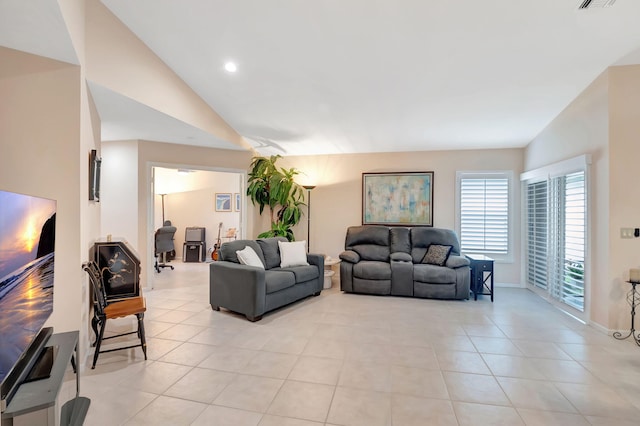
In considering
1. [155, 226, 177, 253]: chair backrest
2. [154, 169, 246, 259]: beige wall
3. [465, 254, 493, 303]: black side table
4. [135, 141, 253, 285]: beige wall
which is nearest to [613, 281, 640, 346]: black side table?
[465, 254, 493, 303]: black side table

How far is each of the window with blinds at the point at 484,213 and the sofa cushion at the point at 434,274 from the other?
1.19 metres

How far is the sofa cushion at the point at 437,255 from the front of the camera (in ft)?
16.3

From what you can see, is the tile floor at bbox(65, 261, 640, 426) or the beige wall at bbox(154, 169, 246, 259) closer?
the tile floor at bbox(65, 261, 640, 426)

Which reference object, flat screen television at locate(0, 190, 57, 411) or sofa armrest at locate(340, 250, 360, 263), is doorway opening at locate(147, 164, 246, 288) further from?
flat screen television at locate(0, 190, 57, 411)

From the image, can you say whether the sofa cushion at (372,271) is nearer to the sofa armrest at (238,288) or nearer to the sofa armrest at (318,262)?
the sofa armrest at (318,262)

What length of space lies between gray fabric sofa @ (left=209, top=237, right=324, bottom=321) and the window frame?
2760mm

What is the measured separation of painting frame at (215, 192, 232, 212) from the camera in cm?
826

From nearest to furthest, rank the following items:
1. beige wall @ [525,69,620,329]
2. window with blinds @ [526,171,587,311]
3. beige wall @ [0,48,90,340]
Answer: beige wall @ [0,48,90,340]
beige wall @ [525,69,620,329]
window with blinds @ [526,171,587,311]

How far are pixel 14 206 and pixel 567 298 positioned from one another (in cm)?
537

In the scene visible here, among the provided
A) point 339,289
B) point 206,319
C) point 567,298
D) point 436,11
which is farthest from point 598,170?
point 206,319

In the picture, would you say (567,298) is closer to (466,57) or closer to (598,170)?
(598,170)

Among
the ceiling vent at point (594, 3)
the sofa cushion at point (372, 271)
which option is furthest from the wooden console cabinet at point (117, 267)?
the ceiling vent at point (594, 3)

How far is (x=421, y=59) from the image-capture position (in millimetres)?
3334

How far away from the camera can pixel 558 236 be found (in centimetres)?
426
